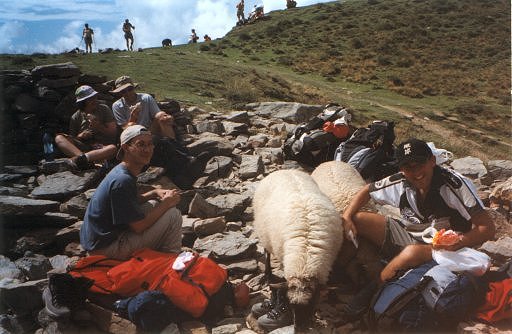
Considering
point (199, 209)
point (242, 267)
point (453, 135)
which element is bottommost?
point (453, 135)

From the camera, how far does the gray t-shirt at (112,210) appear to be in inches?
168

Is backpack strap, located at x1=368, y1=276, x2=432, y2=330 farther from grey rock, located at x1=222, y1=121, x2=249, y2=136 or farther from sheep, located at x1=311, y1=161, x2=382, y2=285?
grey rock, located at x1=222, y1=121, x2=249, y2=136

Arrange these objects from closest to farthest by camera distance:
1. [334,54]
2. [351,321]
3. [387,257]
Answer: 1. [351,321]
2. [387,257]
3. [334,54]

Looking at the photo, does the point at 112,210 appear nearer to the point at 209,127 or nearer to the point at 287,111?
the point at 209,127

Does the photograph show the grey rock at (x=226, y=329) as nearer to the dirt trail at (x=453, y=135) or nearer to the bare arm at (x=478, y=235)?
the bare arm at (x=478, y=235)

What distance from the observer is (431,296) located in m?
3.91

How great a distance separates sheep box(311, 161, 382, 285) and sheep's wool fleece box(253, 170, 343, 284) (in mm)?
300

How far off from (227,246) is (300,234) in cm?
141

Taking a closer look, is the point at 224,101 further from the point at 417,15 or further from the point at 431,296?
the point at 417,15

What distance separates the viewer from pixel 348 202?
5.35 metres

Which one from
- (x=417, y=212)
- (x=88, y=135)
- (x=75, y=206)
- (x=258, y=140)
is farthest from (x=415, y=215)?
(x=88, y=135)

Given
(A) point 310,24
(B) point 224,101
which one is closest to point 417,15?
(A) point 310,24

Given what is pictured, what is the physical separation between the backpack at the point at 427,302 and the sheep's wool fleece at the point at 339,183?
4.67ft

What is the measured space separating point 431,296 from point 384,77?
28.0m
